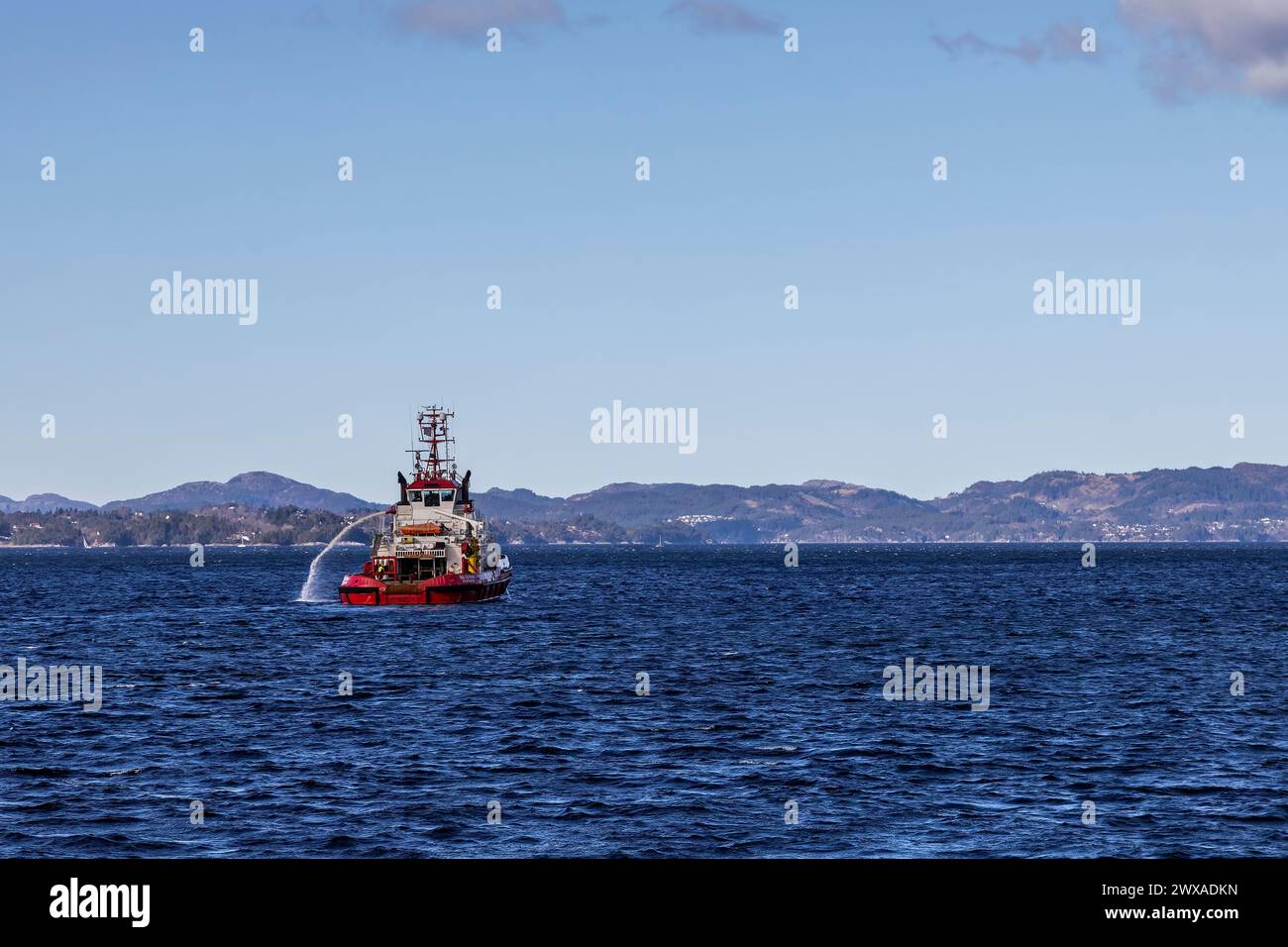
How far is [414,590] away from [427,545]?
3771mm

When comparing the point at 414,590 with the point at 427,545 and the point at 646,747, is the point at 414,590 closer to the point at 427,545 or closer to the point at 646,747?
the point at 427,545

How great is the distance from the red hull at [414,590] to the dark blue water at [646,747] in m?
20.1

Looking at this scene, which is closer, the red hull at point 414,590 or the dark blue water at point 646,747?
the dark blue water at point 646,747

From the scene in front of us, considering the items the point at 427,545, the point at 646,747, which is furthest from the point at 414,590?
the point at 646,747

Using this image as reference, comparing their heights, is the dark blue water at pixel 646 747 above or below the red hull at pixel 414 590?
below

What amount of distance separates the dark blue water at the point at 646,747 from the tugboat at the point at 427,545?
67.1 ft

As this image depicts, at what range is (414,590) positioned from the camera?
377 ft

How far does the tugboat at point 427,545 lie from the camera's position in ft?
378

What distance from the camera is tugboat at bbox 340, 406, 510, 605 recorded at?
115312 millimetres

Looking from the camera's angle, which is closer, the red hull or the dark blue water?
the dark blue water

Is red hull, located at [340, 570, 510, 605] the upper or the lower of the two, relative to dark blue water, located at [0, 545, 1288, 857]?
upper

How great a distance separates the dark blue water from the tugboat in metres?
20.5

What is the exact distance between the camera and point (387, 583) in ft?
379
